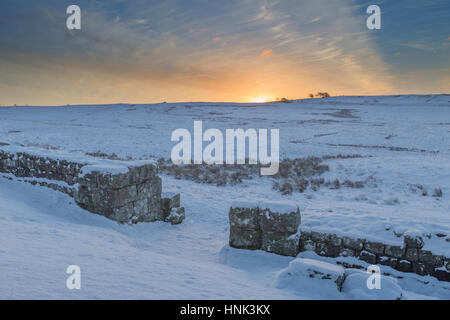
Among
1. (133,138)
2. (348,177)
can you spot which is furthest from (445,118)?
(133,138)

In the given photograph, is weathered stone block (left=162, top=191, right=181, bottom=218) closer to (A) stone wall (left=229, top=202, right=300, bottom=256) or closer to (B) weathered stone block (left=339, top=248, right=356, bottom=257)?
(A) stone wall (left=229, top=202, right=300, bottom=256)

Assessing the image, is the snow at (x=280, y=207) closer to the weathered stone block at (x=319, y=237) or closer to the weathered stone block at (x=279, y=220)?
the weathered stone block at (x=279, y=220)

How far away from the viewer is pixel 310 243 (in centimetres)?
630

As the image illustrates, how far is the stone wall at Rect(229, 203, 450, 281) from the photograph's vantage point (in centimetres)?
538

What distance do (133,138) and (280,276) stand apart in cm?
2652

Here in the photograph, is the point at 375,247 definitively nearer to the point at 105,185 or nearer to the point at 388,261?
the point at 388,261

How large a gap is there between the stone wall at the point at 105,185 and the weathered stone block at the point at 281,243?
3584 millimetres

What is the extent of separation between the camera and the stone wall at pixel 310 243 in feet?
17.6

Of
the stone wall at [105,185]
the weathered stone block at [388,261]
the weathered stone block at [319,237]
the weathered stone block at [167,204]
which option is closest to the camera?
the weathered stone block at [388,261]

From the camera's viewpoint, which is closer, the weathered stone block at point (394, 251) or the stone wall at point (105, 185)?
the weathered stone block at point (394, 251)

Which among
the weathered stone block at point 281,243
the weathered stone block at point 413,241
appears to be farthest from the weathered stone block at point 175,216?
the weathered stone block at point 413,241

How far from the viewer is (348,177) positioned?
568 inches

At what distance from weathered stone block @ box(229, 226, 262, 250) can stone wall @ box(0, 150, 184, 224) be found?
2909mm

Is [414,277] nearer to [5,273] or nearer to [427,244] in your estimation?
[427,244]
